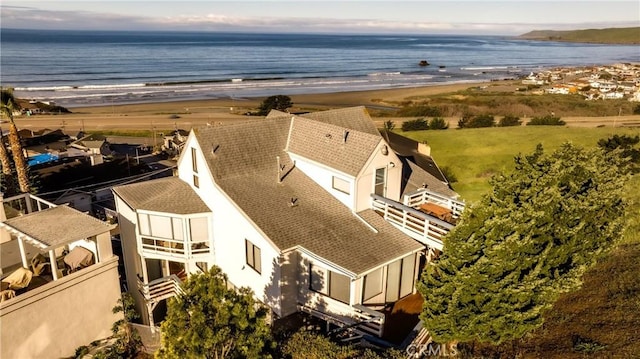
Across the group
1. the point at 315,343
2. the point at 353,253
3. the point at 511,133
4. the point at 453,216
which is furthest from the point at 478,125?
the point at 315,343

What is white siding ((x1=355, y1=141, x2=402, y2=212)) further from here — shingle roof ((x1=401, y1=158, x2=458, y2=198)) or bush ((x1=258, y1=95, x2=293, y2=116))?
bush ((x1=258, y1=95, x2=293, y2=116))

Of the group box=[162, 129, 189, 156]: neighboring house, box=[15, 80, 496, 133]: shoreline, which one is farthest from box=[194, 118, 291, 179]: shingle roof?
box=[15, 80, 496, 133]: shoreline

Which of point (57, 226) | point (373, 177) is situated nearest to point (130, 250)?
point (57, 226)

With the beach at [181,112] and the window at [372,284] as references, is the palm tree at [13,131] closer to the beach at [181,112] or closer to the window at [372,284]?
the window at [372,284]

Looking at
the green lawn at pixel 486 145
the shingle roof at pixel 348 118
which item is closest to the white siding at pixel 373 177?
the shingle roof at pixel 348 118

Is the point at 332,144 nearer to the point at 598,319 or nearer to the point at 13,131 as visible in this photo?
the point at 598,319

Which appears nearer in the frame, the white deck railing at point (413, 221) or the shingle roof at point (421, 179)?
the white deck railing at point (413, 221)

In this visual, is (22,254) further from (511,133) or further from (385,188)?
(511,133)
